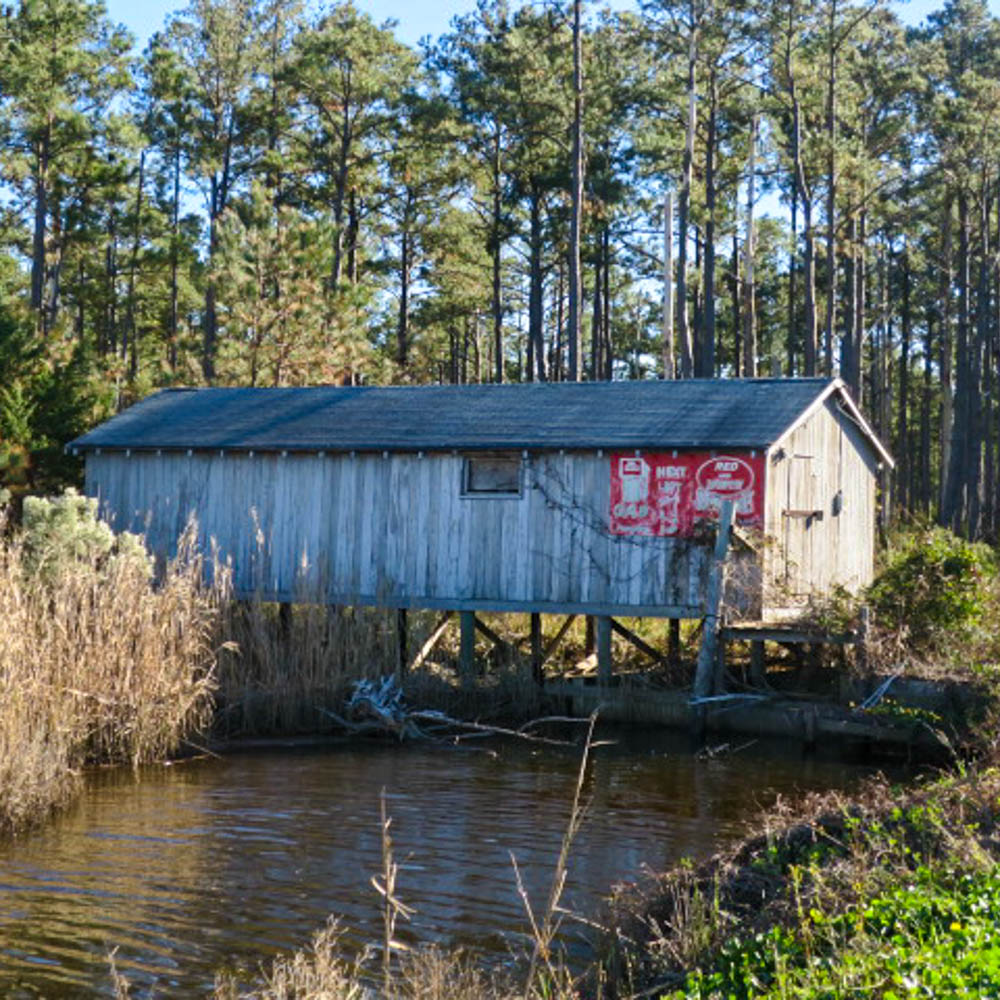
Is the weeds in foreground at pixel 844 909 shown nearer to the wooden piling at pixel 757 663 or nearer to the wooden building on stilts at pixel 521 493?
the wooden piling at pixel 757 663

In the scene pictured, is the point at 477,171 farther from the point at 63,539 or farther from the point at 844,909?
the point at 844,909

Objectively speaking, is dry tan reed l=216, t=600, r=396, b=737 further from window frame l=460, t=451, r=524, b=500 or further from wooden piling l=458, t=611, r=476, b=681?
window frame l=460, t=451, r=524, b=500

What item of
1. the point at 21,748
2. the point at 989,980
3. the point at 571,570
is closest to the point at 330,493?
the point at 571,570

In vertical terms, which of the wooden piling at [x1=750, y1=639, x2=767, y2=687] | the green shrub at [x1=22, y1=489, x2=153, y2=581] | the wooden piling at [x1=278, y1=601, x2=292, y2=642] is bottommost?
the wooden piling at [x1=750, y1=639, x2=767, y2=687]

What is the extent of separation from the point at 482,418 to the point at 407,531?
1916 mm

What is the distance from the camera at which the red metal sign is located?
17.6m

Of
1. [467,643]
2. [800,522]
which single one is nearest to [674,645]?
[800,522]

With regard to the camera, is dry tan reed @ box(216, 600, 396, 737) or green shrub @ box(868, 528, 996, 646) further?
dry tan reed @ box(216, 600, 396, 737)

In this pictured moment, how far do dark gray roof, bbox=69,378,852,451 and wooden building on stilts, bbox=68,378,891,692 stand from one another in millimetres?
38

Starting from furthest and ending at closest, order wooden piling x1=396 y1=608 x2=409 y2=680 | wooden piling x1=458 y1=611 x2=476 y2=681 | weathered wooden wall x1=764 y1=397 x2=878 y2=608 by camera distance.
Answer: wooden piling x1=458 y1=611 x2=476 y2=681 < weathered wooden wall x1=764 y1=397 x2=878 y2=608 < wooden piling x1=396 y1=608 x2=409 y2=680

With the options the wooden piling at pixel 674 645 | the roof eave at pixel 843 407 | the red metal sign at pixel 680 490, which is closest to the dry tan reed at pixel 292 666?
the red metal sign at pixel 680 490

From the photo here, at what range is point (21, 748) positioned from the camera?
11352mm

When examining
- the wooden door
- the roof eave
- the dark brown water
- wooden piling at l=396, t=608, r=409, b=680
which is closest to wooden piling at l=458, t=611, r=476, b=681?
wooden piling at l=396, t=608, r=409, b=680

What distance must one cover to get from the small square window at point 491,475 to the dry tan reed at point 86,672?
4.60m
